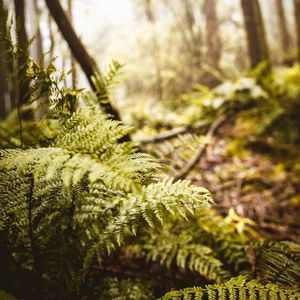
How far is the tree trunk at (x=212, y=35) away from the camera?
9.72 meters

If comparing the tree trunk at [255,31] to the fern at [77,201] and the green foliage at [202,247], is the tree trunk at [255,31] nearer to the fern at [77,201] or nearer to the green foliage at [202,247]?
the green foliage at [202,247]

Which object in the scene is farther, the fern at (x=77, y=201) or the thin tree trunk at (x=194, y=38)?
the thin tree trunk at (x=194, y=38)

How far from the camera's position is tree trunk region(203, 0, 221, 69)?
31.9 ft

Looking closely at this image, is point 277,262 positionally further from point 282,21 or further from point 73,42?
point 282,21

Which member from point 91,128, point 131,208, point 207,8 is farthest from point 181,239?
point 207,8

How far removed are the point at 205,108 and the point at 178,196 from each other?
170 inches

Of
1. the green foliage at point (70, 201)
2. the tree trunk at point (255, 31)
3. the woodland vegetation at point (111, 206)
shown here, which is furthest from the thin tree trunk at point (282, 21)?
the green foliage at point (70, 201)

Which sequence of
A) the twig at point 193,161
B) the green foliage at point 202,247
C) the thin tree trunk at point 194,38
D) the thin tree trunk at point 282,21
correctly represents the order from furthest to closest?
the thin tree trunk at point 282,21 → the thin tree trunk at point 194,38 → the twig at point 193,161 → the green foliage at point 202,247

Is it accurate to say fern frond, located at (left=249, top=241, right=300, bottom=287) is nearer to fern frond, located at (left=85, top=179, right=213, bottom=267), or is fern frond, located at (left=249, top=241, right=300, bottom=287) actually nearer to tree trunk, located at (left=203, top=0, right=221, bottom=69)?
fern frond, located at (left=85, top=179, right=213, bottom=267)

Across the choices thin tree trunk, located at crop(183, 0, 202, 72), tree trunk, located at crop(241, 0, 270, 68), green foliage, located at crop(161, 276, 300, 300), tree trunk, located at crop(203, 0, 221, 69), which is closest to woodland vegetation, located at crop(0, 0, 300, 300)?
green foliage, located at crop(161, 276, 300, 300)

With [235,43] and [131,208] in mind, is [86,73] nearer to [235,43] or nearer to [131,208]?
[131,208]

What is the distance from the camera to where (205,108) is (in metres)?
5.26

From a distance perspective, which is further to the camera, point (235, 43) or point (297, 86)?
point (235, 43)

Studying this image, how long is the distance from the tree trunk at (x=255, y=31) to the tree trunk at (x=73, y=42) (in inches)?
187
